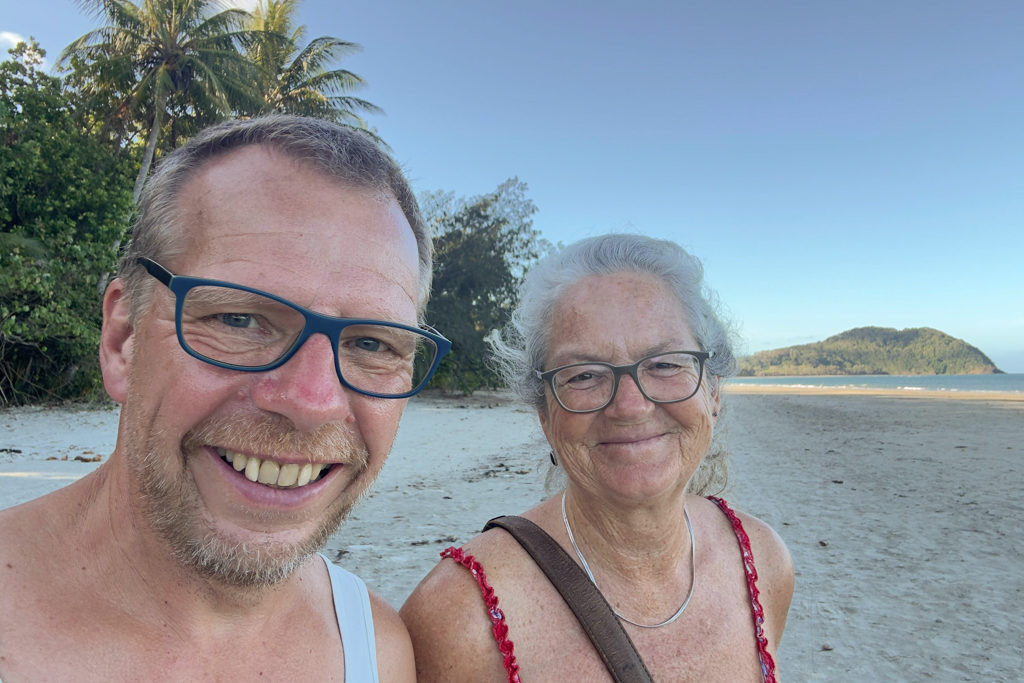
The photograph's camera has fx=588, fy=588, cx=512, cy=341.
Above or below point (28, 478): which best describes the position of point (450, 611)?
above

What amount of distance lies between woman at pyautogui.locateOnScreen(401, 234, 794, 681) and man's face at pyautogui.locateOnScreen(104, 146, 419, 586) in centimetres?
78

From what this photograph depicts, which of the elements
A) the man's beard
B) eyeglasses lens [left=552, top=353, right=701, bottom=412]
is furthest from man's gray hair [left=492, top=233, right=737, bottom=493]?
the man's beard

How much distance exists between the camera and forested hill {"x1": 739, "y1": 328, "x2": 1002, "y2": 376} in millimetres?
147250

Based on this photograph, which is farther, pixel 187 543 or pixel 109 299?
pixel 109 299

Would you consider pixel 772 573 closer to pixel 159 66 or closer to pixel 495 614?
pixel 495 614

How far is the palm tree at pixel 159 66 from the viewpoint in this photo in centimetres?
1728

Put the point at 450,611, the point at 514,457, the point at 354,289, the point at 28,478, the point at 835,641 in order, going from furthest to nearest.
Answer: the point at 514,457, the point at 28,478, the point at 835,641, the point at 450,611, the point at 354,289

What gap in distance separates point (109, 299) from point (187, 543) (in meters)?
0.59

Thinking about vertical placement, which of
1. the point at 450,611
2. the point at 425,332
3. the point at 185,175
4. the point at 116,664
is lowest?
the point at 450,611

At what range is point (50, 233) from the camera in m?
14.4

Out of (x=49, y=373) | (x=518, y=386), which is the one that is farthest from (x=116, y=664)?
(x=49, y=373)

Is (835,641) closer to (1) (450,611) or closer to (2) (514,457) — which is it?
(1) (450,611)

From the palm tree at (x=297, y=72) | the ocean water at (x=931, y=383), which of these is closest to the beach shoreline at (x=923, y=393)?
the ocean water at (x=931, y=383)

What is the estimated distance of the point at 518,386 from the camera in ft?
7.87
